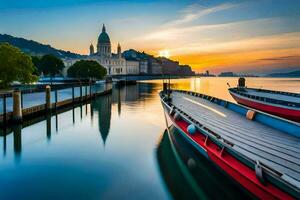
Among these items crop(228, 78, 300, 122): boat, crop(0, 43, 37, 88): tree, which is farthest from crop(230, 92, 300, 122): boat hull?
crop(0, 43, 37, 88): tree

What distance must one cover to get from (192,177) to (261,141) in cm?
393

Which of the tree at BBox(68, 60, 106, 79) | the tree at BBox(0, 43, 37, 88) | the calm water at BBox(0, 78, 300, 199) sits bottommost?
the calm water at BBox(0, 78, 300, 199)

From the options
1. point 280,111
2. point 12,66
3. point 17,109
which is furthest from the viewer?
point 12,66

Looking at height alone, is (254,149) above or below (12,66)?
below

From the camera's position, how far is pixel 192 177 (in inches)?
559

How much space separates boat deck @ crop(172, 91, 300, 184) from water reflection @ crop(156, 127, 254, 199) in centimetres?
191

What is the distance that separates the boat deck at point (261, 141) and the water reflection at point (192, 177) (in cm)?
191

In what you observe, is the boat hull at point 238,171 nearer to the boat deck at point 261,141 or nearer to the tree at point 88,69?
the boat deck at point 261,141

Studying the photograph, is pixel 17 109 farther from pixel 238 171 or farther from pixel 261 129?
pixel 238 171

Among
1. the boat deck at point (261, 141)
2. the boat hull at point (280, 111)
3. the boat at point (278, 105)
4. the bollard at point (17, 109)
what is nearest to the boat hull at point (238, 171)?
the boat deck at point (261, 141)

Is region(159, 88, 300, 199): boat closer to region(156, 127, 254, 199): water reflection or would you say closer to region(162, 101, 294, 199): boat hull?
region(162, 101, 294, 199): boat hull

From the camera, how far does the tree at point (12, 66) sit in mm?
45594

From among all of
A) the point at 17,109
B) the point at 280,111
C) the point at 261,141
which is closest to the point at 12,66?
the point at 17,109

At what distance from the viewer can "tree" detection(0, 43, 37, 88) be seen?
45.6m
